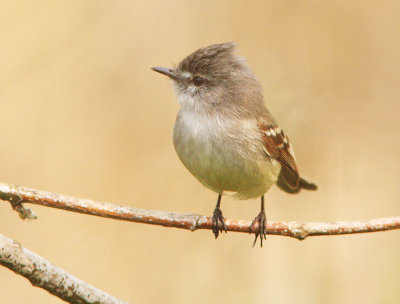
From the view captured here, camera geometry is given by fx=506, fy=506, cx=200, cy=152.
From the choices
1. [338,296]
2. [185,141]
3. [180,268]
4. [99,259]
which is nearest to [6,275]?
[99,259]

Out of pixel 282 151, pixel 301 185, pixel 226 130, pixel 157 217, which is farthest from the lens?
pixel 301 185

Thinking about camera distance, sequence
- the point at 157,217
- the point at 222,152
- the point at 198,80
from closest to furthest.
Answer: the point at 157,217
the point at 222,152
the point at 198,80

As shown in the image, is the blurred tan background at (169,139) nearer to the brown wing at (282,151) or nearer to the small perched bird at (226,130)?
the brown wing at (282,151)

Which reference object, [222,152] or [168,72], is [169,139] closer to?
[168,72]

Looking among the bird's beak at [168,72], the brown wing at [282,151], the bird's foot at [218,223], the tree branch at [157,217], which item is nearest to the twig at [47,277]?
the tree branch at [157,217]

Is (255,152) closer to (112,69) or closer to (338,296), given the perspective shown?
(338,296)

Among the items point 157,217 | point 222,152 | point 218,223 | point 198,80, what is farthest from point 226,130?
point 157,217
